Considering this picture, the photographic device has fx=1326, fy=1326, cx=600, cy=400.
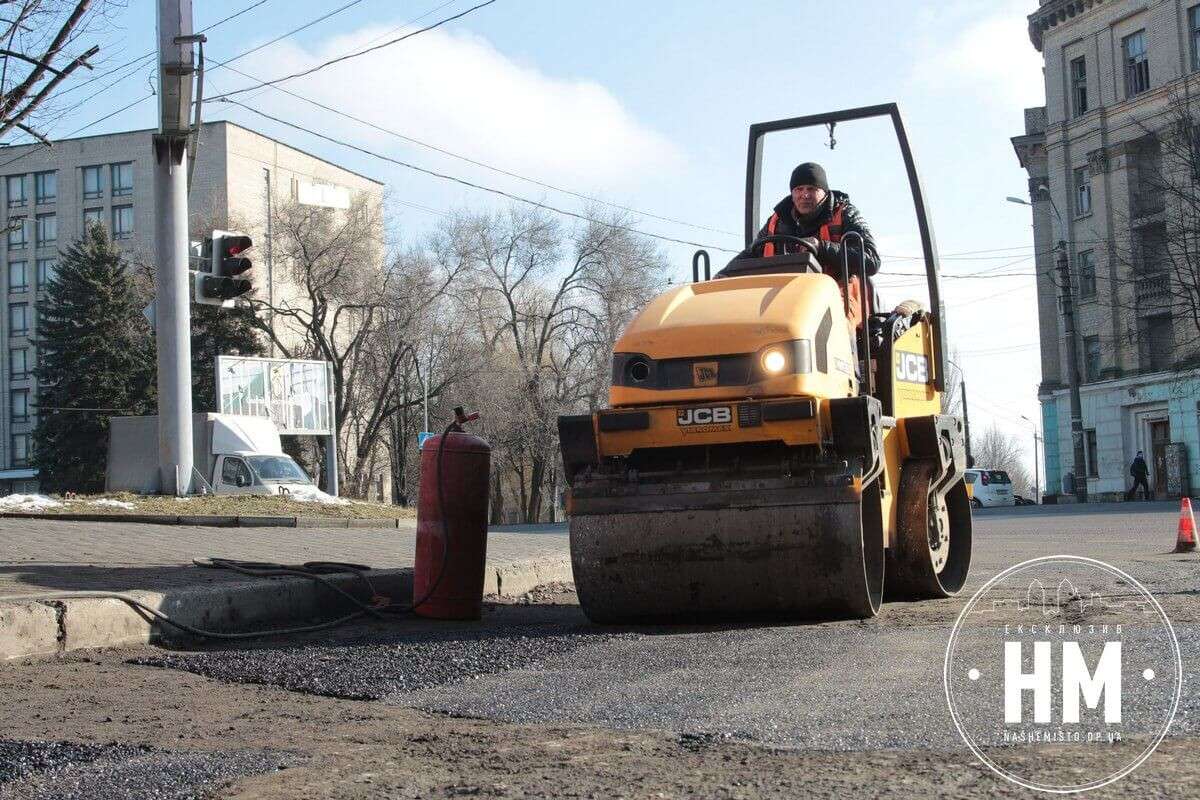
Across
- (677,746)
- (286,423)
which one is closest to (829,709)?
(677,746)

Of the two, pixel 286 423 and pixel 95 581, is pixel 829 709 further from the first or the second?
pixel 286 423

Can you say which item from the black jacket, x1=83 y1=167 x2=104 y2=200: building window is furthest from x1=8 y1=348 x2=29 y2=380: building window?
the black jacket

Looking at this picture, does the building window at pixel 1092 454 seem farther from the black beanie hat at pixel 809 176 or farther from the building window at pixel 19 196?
Result: the building window at pixel 19 196

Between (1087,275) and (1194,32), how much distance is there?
1029 cm

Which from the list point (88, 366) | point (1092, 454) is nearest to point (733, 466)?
point (1092, 454)

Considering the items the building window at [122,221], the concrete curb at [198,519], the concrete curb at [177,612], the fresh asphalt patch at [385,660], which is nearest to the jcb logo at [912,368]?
the fresh asphalt patch at [385,660]

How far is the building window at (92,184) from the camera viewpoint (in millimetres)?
83062

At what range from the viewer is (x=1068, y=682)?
4.80 meters

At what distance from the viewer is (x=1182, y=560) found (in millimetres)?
12578

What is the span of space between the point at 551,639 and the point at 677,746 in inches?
117

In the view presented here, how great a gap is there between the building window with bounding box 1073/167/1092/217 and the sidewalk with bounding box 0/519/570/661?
45468 millimetres

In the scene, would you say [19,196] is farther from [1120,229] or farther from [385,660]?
[385,660]

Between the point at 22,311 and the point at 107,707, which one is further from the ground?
the point at 22,311

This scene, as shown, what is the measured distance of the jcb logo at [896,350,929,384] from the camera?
8.86 meters
